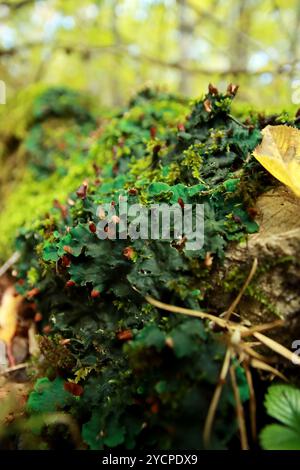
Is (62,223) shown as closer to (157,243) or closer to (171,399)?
(157,243)

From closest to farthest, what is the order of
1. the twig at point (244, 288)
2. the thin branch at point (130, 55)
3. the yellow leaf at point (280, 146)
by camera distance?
the twig at point (244, 288)
the yellow leaf at point (280, 146)
the thin branch at point (130, 55)

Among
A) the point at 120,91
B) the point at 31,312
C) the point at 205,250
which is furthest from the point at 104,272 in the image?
the point at 120,91

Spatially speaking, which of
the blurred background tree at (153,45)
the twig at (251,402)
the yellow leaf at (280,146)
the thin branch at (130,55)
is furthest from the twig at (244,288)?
the thin branch at (130,55)

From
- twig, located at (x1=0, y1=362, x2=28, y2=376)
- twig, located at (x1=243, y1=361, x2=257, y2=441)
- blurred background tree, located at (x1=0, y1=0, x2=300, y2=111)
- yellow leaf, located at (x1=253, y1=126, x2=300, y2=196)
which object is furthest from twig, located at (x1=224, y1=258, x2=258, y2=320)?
blurred background tree, located at (x1=0, y1=0, x2=300, y2=111)

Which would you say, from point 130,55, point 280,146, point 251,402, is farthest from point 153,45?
point 251,402

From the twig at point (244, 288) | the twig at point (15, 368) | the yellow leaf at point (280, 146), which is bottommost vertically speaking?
the twig at point (15, 368)

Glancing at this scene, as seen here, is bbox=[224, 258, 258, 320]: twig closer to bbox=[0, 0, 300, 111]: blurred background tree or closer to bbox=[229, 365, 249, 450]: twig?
bbox=[229, 365, 249, 450]: twig

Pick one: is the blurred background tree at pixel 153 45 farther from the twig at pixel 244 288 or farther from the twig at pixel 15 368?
the twig at pixel 15 368

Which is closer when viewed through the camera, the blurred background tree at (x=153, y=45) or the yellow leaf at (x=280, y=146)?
the yellow leaf at (x=280, y=146)
